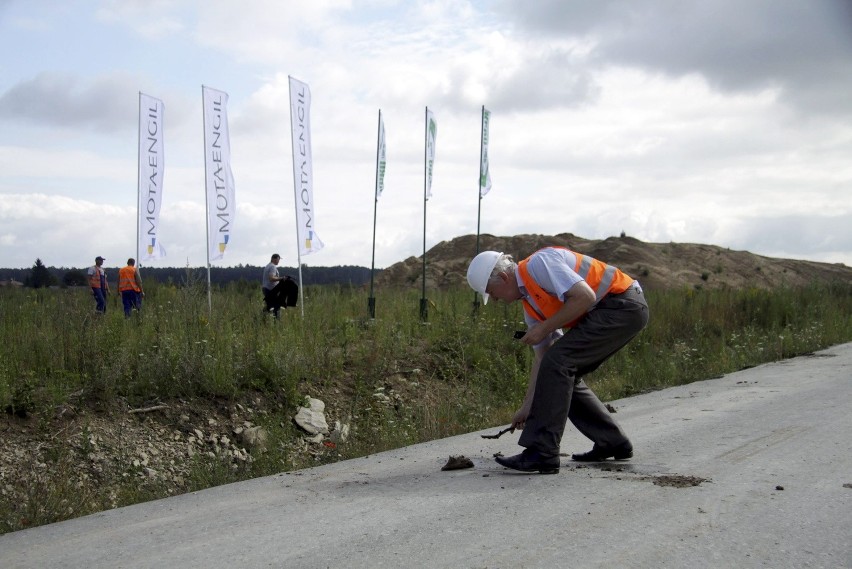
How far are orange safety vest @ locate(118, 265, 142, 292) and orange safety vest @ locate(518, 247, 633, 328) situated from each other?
16026 mm

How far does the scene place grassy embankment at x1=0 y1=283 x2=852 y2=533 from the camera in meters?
8.90

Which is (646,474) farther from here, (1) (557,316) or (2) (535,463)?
(1) (557,316)

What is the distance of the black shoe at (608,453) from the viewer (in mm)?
6348

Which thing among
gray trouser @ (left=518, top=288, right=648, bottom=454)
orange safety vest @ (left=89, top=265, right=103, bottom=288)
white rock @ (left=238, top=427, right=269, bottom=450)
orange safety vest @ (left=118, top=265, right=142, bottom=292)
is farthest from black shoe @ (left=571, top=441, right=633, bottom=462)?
orange safety vest @ (left=89, top=265, right=103, bottom=288)

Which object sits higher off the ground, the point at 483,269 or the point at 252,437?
the point at 483,269

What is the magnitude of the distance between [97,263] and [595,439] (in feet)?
55.9

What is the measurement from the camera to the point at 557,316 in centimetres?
570

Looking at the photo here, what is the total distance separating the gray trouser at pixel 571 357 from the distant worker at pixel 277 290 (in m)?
13.4

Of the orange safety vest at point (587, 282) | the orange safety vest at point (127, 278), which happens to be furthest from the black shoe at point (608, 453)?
the orange safety vest at point (127, 278)

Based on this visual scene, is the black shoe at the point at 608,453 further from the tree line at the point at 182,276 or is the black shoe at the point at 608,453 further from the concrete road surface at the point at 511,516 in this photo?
the tree line at the point at 182,276

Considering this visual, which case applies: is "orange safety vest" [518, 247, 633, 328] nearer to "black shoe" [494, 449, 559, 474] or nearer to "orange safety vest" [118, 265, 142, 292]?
"black shoe" [494, 449, 559, 474]

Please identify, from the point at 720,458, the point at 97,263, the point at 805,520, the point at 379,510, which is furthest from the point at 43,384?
the point at 97,263

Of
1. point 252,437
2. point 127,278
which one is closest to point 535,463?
point 252,437

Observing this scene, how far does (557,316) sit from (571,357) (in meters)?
0.36
